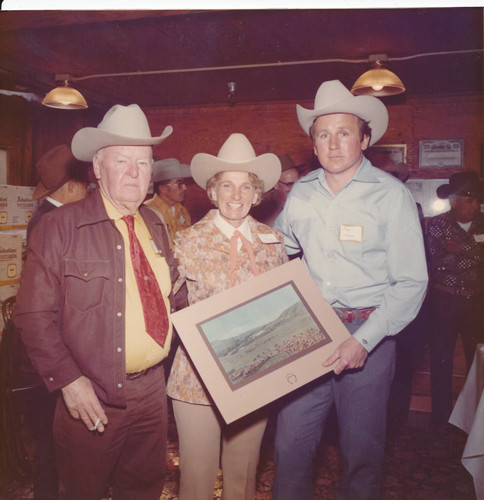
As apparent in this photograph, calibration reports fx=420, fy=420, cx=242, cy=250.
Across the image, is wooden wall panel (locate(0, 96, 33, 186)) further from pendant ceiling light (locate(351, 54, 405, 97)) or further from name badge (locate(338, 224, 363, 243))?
name badge (locate(338, 224, 363, 243))

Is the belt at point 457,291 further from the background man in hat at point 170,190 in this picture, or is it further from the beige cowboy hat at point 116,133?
the beige cowboy hat at point 116,133

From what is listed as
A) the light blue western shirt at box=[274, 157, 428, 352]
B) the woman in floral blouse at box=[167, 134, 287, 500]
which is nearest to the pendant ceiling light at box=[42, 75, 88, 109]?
the woman in floral blouse at box=[167, 134, 287, 500]

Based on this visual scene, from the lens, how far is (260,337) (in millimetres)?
1997

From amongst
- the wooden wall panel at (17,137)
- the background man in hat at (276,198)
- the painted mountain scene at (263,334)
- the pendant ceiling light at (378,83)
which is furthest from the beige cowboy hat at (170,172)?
the painted mountain scene at (263,334)

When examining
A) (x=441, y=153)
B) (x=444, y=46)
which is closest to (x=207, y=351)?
(x=444, y=46)

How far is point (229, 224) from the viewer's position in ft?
7.45

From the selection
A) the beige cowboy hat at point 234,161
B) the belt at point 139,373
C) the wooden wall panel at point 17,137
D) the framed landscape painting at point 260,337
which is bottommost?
the belt at point 139,373

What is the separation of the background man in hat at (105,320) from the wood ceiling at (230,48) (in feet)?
7.36

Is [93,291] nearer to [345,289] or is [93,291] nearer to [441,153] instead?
[345,289]

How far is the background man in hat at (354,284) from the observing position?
213 cm

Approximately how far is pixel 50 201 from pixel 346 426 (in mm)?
2205

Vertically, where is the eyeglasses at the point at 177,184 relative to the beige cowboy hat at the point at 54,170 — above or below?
above

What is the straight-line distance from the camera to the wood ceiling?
13.1 ft

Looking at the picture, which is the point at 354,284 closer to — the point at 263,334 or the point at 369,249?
the point at 369,249
